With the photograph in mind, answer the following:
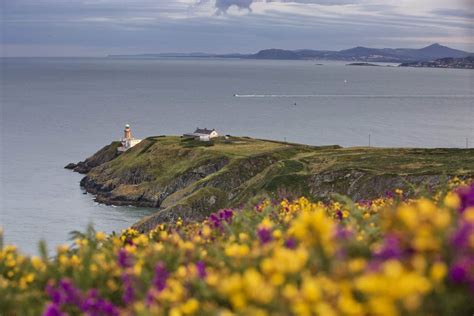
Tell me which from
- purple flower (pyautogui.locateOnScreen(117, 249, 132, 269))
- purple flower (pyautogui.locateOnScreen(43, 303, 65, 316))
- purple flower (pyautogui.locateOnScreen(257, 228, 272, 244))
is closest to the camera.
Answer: purple flower (pyautogui.locateOnScreen(43, 303, 65, 316))

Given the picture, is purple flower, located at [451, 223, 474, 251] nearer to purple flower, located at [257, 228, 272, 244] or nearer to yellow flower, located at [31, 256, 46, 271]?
purple flower, located at [257, 228, 272, 244]

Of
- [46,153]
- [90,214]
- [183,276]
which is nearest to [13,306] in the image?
[183,276]

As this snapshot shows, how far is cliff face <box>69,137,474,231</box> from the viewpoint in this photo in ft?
238

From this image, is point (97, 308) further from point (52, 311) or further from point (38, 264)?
point (38, 264)

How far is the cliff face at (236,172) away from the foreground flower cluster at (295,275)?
3195 cm

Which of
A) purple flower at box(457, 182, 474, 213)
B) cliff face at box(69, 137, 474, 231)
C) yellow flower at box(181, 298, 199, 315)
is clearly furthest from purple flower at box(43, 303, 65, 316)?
cliff face at box(69, 137, 474, 231)

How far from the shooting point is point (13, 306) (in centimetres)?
764

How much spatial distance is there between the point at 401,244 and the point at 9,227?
3637 inches

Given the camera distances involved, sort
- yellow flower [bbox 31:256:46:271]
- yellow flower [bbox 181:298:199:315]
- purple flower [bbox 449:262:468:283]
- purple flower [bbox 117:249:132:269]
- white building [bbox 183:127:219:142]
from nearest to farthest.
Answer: purple flower [bbox 449:262:468:283] < yellow flower [bbox 181:298:199:315] < purple flower [bbox 117:249:132:269] < yellow flower [bbox 31:256:46:271] < white building [bbox 183:127:219:142]

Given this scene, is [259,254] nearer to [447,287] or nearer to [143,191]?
[447,287]

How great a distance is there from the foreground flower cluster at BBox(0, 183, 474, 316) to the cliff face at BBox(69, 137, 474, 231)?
32.0 metres

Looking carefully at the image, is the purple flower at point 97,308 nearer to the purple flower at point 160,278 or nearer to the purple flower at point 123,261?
the purple flower at point 160,278

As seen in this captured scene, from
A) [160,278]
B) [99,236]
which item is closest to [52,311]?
[160,278]

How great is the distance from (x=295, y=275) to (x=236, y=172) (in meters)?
95.1
